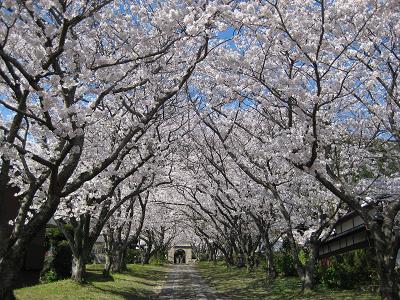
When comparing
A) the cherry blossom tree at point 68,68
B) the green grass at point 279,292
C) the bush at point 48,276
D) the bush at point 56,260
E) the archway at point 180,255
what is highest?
the archway at point 180,255

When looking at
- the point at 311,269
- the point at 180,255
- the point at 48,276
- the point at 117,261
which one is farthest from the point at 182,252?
the point at 311,269

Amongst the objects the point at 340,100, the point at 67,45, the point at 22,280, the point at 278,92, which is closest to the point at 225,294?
the point at 22,280

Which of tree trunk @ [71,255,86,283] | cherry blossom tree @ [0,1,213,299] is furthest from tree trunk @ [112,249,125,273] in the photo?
cherry blossom tree @ [0,1,213,299]

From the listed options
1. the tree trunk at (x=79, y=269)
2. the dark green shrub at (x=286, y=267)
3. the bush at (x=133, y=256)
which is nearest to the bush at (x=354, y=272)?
the dark green shrub at (x=286, y=267)

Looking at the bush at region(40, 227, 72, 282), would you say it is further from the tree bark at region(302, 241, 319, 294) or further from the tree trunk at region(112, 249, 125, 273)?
the tree bark at region(302, 241, 319, 294)

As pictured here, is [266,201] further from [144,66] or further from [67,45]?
[67,45]

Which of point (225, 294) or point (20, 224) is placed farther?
point (225, 294)

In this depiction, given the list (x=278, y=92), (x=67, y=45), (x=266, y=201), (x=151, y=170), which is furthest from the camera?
(x=266, y=201)

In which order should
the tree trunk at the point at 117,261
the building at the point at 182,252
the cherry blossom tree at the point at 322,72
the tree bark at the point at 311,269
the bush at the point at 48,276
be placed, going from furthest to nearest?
the building at the point at 182,252 < the tree trunk at the point at 117,261 < the bush at the point at 48,276 < the tree bark at the point at 311,269 < the cherry blossom tree at the point at 322,72

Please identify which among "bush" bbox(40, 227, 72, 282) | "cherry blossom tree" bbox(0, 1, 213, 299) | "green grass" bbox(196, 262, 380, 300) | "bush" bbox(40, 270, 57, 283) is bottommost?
"green grass" bbox(196, 262, 380, 300)

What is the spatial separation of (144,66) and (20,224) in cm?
481

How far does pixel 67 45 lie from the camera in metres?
7.64

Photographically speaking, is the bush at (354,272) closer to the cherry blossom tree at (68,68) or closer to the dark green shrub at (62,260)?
the cherry blossom tree at (68,68)

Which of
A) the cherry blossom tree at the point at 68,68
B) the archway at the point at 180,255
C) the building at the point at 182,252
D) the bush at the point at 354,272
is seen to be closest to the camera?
the cherry blossom tree at the point at 68,68
